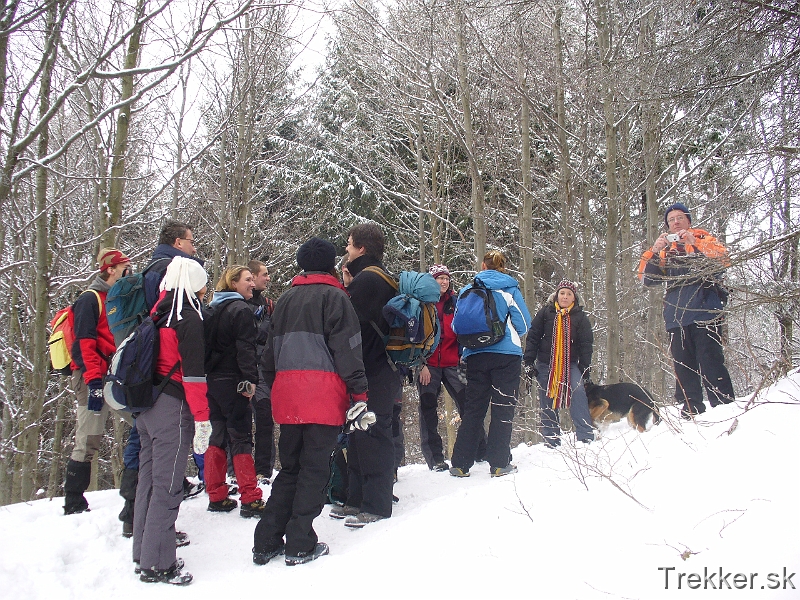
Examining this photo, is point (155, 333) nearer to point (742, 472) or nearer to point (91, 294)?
point (91, 294)

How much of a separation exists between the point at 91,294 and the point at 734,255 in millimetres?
4598

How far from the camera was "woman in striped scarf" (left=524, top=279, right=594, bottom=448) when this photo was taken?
615 cm

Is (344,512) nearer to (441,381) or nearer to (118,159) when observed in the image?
(441,381)

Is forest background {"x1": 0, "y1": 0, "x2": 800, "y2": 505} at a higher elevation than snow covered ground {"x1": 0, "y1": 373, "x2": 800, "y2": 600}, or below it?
higher

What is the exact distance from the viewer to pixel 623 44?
8.02 meters

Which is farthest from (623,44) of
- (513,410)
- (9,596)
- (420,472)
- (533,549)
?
(9,596)

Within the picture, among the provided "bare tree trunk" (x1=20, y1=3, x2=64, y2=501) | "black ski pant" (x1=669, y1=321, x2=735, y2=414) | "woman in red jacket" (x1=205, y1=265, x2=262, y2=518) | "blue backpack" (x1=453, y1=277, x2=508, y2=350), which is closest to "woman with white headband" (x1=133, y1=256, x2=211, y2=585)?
→ "woman in red jacket" (x1=205, y1=265, x2=262, y2=518)

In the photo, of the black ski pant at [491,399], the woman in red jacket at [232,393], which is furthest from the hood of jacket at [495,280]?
the woman in red jacket at [232,393]

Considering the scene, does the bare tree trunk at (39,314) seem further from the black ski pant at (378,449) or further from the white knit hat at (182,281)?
the black ski pant at (378,449)

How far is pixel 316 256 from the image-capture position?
401 cm

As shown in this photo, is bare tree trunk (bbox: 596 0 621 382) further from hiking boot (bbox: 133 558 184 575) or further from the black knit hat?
hiking boot (bbox: 133 558 184 575)

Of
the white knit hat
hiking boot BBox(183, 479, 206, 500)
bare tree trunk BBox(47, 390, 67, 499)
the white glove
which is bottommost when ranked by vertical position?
bare tree trunk BBox(47, 390, 67, 499)

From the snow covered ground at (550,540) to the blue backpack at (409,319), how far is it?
3.79 ft

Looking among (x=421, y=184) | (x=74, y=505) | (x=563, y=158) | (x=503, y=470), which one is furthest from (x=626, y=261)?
(x=74, y=505)
